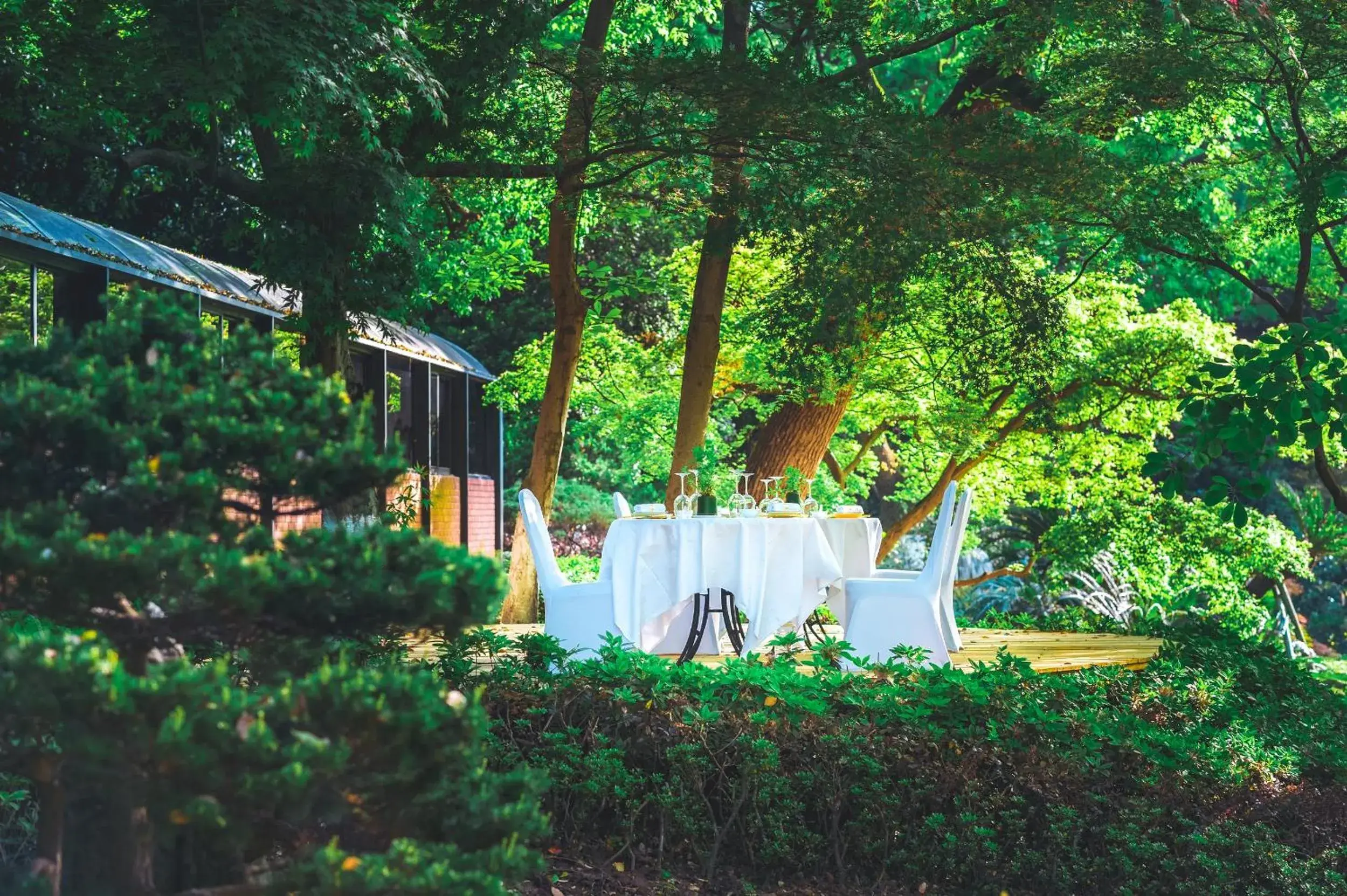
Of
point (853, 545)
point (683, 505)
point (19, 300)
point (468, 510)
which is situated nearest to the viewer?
point (19, 300)

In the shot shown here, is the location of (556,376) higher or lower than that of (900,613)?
higher

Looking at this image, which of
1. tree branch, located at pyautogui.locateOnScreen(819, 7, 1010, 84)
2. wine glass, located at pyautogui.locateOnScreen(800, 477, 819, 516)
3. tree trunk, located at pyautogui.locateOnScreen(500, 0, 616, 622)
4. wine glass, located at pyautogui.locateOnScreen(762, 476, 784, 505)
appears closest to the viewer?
wine glass, located at pyautogui.locateOnScreen(800, 477, 819, 516)

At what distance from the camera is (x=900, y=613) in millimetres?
7574

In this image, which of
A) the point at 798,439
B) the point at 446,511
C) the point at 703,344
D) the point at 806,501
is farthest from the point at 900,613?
the point at 446,511

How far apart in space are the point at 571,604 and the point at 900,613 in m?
1.89

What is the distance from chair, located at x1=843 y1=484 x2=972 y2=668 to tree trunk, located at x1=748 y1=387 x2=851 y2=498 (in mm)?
4480

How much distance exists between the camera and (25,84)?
348 inches

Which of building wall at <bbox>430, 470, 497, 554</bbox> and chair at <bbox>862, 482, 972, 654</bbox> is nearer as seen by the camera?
chair at <bbox>862, 482, 972, 654</bbox>

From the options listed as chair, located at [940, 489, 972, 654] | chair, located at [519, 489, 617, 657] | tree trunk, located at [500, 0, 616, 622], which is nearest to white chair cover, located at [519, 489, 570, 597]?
chair, located at [519, 489, 617, 657]

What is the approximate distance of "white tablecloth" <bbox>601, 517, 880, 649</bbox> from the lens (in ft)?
24.6

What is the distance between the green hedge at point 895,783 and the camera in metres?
4.92

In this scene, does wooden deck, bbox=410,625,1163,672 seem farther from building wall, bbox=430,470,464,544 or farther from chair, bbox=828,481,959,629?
building wall, bbox=430,470,464,544

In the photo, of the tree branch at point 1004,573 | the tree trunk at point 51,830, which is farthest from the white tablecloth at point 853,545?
the tree trunk at point 51,830

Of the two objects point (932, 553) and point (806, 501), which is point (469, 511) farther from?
point (932, 553)
